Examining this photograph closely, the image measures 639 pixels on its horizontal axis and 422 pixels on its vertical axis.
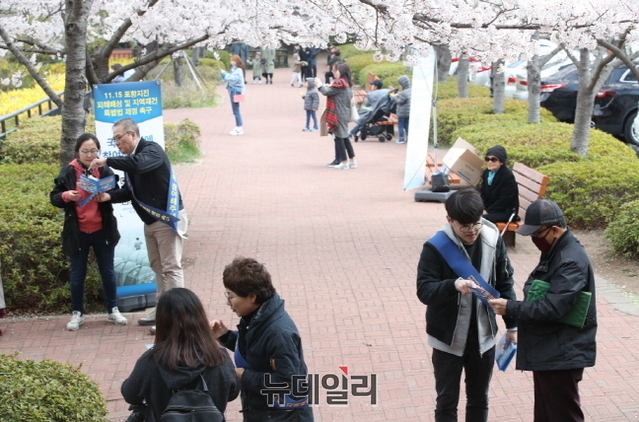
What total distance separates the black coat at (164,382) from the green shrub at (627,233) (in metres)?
5.74

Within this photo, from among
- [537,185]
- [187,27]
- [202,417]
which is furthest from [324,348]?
[187,27]

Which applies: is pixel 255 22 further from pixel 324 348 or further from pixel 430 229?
pixel 324 348

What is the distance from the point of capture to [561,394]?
4.09 meters

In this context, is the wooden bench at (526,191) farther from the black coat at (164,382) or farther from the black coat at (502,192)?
the black coat at (164,382)

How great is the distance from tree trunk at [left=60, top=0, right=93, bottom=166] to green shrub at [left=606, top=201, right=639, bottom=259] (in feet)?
18.3

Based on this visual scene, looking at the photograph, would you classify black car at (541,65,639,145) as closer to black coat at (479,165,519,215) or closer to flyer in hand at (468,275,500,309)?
black coat at (479,165,519,215)

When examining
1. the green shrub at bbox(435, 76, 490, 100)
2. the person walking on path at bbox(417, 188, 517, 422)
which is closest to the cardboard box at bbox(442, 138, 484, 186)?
the person walking on path at bbox(417, 188, 517, 422)

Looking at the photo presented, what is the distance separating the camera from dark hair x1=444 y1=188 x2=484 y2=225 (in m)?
4.06

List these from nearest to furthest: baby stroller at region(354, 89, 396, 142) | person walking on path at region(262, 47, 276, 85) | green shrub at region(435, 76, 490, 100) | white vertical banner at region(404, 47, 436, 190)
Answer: white vertical banner at region(404, 47, 436, 190) → baby stroller at region(354, 89, 396, 142) → green shrub at region(435, 76, 490, 100) → person walking on path at region(262, 47, 276, 85)

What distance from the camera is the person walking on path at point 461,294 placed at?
4.12m

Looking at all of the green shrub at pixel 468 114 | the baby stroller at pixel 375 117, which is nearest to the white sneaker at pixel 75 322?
the green shrub at pixel 468 114

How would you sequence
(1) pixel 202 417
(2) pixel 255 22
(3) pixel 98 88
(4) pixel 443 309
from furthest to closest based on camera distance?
(2) pixel 255 22, (3) pixel 98 88, (4) pixel 443 309, (1) pixel 202 417

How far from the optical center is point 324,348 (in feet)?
20.3

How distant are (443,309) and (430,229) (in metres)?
5.81
